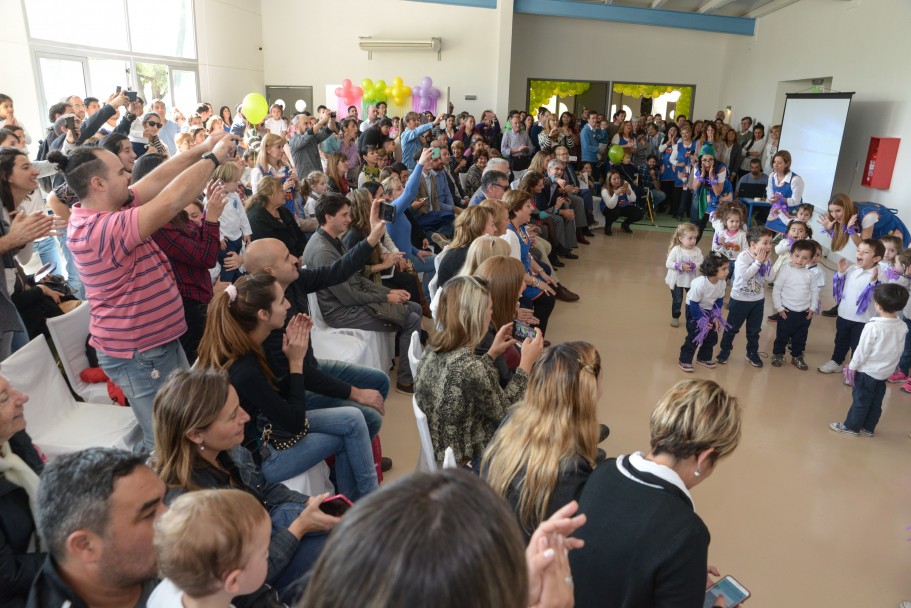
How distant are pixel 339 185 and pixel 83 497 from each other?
16.0 ft

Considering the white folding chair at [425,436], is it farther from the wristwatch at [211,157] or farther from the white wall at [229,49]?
the white wall at [229,49]

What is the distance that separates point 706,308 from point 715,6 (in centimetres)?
940

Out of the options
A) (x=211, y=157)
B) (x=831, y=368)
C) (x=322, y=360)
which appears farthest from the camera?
(x=831, y=368)

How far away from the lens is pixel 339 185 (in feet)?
19.4

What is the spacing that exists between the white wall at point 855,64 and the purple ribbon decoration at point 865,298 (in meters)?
3.53

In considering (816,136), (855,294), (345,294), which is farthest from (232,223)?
(816,136)

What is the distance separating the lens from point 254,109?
978 centimetres

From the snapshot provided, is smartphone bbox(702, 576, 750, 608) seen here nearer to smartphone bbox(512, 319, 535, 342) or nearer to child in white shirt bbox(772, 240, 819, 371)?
smartphone bbox(512, 319, 535, 342)

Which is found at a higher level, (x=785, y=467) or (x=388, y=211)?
(x=388, y=211)

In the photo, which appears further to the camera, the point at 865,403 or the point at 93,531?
the point at 865,403

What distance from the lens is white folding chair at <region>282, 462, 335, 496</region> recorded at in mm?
2445

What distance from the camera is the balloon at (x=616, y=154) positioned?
993 cm

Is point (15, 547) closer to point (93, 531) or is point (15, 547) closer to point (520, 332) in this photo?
point (93, 531)

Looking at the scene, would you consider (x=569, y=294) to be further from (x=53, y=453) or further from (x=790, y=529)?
(x=53, y=453)
